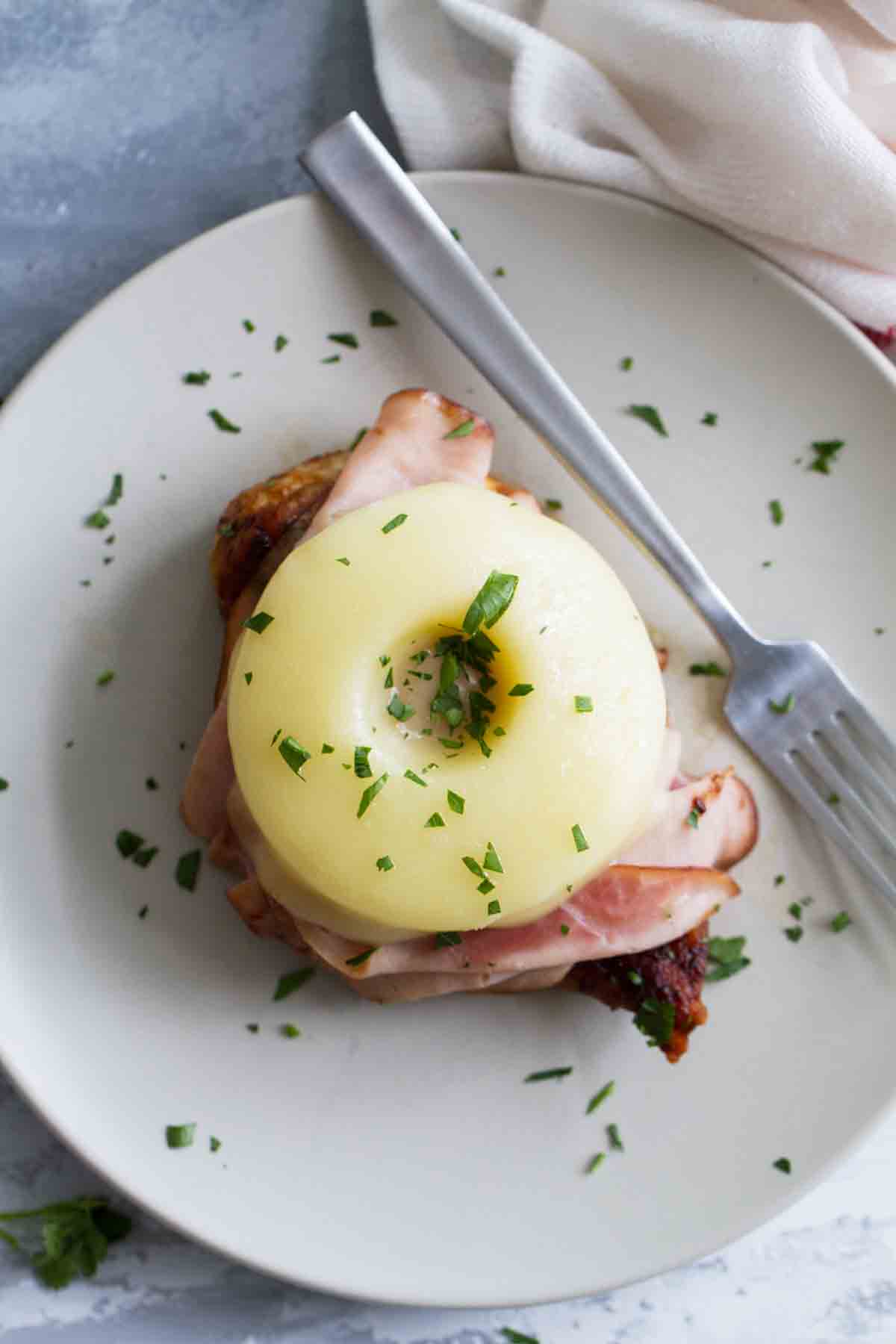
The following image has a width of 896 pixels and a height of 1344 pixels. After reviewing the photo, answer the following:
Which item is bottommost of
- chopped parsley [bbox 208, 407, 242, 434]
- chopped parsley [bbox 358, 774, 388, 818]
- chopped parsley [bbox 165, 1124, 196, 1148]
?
chopped parsley [bbox 165, 1124, 196, 1148]

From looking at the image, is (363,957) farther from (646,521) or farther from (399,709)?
(646,521)

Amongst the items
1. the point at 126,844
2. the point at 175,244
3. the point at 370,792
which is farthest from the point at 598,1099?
the point at 175,244

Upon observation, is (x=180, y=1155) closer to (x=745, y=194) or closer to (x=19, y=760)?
(x=19, y=760)

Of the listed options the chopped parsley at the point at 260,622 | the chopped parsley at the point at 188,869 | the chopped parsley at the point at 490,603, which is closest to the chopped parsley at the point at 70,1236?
the chopped parsley at the point at 188,869

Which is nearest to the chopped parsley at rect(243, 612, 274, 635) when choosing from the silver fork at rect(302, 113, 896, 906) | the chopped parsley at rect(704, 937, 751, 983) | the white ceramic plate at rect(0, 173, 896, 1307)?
the white ceramic plate at rect(0, 173, 896, 1307)

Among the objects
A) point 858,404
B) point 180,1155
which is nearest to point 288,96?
point 858,404

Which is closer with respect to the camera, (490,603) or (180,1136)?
(490,603)

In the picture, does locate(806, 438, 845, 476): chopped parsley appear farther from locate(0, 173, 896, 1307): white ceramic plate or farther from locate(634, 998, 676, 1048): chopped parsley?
locate(634, 998, 676, 1048): chopped parsley
